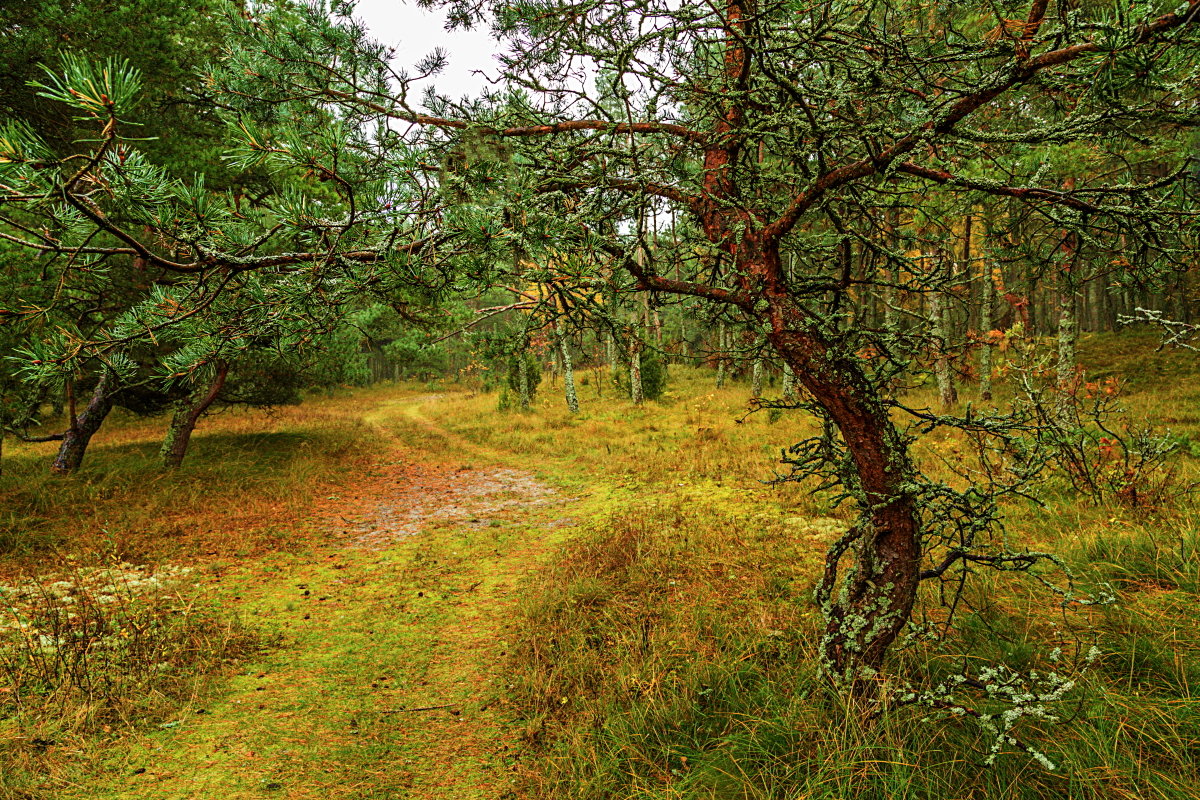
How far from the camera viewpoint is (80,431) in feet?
30.0

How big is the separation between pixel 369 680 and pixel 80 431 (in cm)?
896

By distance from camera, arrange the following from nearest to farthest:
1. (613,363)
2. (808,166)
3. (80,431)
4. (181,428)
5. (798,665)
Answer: (808,166), (798,665), (80,431), (181,428), (613,363)

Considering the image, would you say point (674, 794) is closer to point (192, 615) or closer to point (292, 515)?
point (192, 615)

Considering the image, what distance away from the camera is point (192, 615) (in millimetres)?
5125

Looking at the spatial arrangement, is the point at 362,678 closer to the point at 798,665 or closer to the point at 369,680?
the point at 369,680

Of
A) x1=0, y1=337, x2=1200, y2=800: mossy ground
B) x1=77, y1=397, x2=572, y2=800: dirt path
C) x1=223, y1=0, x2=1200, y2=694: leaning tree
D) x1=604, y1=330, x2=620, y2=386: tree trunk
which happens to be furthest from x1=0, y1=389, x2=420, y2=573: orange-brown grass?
x1=604, y1=330, x2=620, y2=386: tree trunk

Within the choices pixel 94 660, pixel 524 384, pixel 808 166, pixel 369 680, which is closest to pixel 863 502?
pixel 808 166

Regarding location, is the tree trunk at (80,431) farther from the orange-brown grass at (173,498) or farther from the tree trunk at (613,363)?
the tree trunk at (613,363)

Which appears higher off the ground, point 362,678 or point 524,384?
point 524,384

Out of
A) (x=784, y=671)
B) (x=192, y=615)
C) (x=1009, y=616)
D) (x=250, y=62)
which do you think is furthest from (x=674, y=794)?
(x=192, y=615)

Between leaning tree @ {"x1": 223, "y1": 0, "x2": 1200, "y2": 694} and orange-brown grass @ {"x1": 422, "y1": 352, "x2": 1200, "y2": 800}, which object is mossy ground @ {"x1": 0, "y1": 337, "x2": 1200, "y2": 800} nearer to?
orange-brown grass @ {"x1": 422, "y1": 352, "x2": 1200, "y2": 800}

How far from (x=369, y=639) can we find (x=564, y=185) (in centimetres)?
455

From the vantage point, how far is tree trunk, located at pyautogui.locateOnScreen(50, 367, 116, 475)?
896 centimetres

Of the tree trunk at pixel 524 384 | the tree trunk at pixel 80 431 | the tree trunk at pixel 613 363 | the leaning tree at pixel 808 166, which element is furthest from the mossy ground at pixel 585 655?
the tree trunk at pixel 613 363
